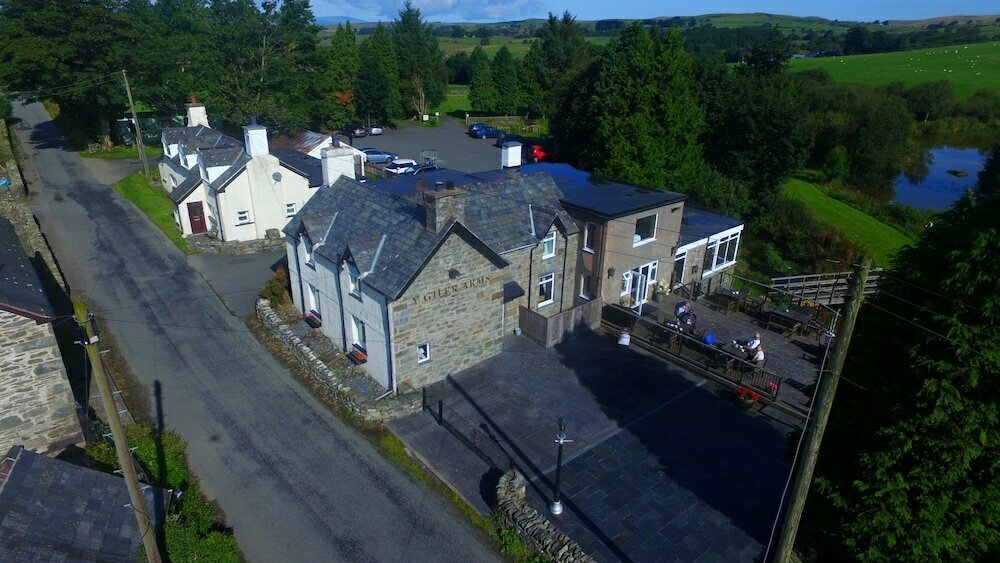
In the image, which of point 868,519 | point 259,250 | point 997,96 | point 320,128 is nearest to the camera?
point 868,519

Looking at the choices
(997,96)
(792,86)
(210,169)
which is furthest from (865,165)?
(210,169)

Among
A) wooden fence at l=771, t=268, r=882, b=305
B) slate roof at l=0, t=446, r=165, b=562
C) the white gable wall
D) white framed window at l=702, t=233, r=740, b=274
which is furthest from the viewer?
the white gable wall

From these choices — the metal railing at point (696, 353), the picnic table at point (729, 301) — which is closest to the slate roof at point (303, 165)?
the metal railing at point (696, 353)

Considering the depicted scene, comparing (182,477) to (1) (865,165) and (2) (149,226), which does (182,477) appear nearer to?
(2) (149,226)

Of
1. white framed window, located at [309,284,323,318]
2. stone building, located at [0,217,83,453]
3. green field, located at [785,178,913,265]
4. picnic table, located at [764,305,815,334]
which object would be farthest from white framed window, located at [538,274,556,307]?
green field, located at [785,178,913,265]

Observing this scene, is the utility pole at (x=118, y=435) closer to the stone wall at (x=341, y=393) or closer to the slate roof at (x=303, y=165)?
the stone wall at (x=341, y=393)

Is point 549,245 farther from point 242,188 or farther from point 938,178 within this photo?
point 938,178

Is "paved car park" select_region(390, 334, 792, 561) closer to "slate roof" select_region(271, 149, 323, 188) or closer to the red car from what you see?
"slate roof" select_region(271, 149, 323, 188)
